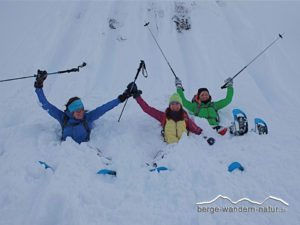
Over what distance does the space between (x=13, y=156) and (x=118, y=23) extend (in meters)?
5.34

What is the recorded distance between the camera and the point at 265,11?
804 cm

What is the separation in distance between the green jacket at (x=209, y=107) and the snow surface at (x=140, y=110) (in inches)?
9.3

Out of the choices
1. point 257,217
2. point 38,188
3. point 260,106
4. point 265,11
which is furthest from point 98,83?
point 265,11

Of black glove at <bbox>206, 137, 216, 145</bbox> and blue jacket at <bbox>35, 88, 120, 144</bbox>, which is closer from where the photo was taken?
black glove at <bbox>206, 137, 216, 145</bbox>

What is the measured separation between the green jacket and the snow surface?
0.78ft

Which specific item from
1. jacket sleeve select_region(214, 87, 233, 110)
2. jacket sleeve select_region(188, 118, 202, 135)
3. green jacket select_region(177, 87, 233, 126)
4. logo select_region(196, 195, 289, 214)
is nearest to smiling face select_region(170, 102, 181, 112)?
jacket sleeve select_region(188, 118, 202, 135)

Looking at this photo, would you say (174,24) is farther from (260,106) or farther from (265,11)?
(260,106)

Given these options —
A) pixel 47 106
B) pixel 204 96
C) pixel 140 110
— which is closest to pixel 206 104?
pixel 204 96

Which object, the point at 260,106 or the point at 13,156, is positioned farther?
the point at 260,106

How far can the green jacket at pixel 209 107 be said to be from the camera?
4684 mm

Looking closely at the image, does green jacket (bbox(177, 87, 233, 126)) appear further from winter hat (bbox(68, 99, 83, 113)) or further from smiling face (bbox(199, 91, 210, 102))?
winter hat (bbox(68, 99, 83, 113))

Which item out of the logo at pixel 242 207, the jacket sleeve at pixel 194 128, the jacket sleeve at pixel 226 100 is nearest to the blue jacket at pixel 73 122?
the jacket sleeve at pixel 194 128

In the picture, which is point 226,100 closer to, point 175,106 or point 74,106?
point 175,106

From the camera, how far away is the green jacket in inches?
184
